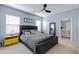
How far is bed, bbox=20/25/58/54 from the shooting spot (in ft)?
8.53

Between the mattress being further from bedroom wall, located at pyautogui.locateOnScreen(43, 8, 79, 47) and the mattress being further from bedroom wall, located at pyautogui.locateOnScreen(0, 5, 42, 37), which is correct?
bedroom wall, located at pyautogui.locateOnScreen(0, 5, 42, 37)

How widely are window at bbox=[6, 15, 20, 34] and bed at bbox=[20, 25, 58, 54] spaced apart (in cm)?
37

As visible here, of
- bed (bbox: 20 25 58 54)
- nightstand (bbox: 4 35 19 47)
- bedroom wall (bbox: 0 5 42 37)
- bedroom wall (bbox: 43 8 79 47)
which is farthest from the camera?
bedroom wall (bbox: 43 8 79 47)

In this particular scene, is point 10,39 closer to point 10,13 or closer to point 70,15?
point 10,13

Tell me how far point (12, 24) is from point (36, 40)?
195cm

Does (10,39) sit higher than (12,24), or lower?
lower

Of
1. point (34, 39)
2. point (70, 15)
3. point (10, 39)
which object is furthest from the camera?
point (70, 15)

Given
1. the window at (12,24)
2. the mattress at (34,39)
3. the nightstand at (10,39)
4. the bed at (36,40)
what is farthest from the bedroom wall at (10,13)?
the mattress at (34,39)

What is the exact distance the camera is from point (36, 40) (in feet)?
9.11

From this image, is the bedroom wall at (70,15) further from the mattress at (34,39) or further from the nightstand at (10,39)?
the nightstand at (10,39)

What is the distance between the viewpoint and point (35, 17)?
11.5ft

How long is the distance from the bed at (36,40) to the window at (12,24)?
37 cm

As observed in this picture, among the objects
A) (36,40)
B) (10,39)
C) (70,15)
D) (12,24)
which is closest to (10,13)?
(12,24)

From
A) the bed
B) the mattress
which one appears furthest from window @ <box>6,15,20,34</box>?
the mattress
